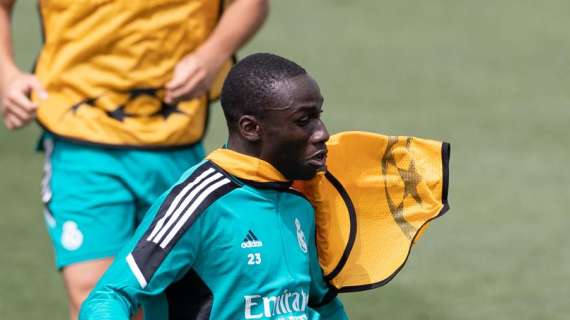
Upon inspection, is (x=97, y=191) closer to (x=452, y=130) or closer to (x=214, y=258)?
(x=214, y=258)

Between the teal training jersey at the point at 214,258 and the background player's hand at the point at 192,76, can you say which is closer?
the teal training jersey at the point at 214,258

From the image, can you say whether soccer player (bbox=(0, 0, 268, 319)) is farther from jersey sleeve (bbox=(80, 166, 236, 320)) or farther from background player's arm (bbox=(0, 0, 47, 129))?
jersey sleeve (bbox=(80, 166, 236, 320))

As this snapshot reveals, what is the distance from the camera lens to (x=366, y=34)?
39.3ft

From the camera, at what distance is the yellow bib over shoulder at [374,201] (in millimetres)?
4277

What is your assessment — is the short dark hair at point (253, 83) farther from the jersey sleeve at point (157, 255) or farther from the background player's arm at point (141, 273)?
the background player's arm at point (141, 273)

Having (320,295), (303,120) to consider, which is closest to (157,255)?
(303,120)

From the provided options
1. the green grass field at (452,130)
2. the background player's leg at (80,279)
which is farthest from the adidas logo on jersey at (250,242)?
the green grass field at (452,130)

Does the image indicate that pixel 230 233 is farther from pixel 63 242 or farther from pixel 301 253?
pixel 63 242

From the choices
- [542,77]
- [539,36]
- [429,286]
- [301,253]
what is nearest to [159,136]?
[301,253]

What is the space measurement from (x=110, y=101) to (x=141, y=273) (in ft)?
5.32

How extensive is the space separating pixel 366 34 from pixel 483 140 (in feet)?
8.98

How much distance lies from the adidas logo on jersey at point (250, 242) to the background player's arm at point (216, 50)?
139 centimetres

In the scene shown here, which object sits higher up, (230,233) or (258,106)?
(258,106)

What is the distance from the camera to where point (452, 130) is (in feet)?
31.7
